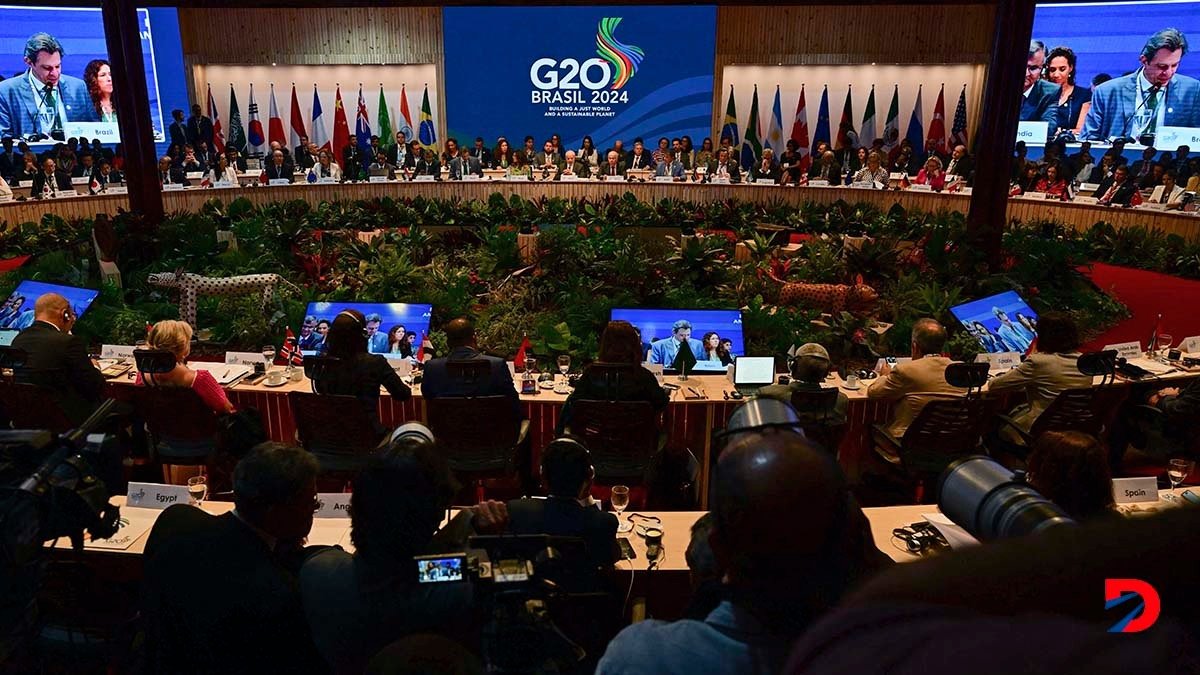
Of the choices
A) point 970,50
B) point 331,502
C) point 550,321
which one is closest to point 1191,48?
point 970,50

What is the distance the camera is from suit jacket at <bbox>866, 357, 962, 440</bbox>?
13.4 ft

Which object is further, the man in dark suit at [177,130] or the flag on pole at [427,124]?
the flag on pole at [427,124]

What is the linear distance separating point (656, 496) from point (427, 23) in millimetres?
13335

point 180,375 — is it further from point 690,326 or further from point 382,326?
point 690,326

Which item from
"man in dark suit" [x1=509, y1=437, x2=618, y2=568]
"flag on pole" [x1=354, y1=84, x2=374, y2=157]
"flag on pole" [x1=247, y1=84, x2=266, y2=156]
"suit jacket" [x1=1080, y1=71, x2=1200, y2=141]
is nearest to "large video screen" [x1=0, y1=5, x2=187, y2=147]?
"flag on pole" [x1=247, y1=84, x2=266, y2=156]

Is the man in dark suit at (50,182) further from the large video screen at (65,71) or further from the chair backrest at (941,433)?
the chair backrest at (941,433)

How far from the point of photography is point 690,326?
5008 mm

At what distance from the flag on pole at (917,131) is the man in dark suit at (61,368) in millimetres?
14384

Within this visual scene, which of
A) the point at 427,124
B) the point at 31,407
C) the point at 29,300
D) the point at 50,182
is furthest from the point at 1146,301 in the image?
the point at 50,182

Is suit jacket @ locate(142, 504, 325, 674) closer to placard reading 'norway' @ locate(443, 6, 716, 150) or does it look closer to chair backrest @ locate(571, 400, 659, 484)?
chair backrest @ locate(571, 400, 659, 484)

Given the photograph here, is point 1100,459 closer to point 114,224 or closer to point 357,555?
point 357,555

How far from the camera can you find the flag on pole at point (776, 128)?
15375mm

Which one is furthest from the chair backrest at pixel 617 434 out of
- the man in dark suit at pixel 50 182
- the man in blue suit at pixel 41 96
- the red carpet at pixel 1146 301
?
the man in blue suit at pixel 41 96

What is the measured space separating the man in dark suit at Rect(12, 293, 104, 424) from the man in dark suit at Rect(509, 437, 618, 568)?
298 cm
